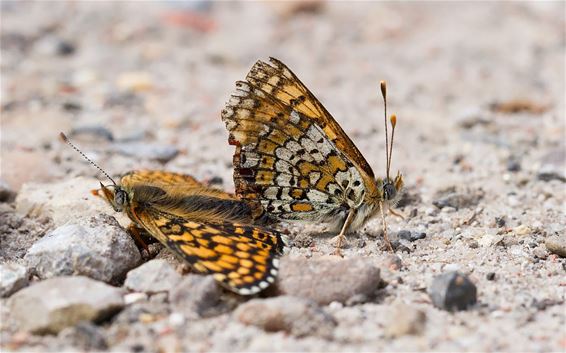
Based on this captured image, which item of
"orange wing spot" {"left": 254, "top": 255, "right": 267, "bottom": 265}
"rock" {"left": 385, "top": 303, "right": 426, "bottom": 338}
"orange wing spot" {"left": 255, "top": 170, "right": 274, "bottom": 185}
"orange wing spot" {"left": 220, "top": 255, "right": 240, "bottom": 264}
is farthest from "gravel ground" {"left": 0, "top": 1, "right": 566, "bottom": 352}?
"orange wing spot" {"left": 255, "top": 170, "right": 274, "bottom": 185}

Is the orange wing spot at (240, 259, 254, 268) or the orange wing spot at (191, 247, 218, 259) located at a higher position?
the orange wing spot at (191, 247, 218, 259)

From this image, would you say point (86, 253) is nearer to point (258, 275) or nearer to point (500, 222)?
point (258, 275)

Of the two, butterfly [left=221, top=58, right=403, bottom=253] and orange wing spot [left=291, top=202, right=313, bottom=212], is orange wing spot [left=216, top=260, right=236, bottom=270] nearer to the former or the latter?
butterfly [left=221, top=58, right=403, bottom=253]

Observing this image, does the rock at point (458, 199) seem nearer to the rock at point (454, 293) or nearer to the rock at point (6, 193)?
the rock at point (454, 293)

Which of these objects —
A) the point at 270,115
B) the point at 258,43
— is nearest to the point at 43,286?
the point at 270,115

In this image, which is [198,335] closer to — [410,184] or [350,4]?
[410,184]

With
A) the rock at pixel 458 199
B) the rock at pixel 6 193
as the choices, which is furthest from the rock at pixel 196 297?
the rock at pixel 458 199

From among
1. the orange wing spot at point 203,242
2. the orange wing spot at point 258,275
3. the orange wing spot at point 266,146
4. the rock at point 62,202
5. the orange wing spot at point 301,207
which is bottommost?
the orange wing spot at point 258,275

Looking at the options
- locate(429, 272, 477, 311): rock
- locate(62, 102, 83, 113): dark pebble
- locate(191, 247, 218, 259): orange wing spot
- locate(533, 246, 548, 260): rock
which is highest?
locate(62, 102, 83, 113): dark pebble
